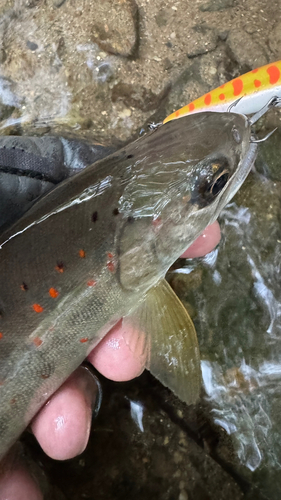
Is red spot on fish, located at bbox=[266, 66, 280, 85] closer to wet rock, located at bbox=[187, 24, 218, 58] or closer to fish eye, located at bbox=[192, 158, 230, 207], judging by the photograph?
wet rock, located at bbox=[187, 24, 218, 58]

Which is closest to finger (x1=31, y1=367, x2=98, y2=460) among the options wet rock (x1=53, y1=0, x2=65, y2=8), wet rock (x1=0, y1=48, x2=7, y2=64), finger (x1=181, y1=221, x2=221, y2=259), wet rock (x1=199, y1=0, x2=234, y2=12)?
finger (x1=181, y1=221, x2=221, y2=259)

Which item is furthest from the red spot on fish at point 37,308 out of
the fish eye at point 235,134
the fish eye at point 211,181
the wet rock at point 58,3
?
the wet rock at point 58,3

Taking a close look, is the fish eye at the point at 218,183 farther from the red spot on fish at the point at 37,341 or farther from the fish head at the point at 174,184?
the red spot on fish at the point at 37,341

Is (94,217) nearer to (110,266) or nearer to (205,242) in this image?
(110,266)

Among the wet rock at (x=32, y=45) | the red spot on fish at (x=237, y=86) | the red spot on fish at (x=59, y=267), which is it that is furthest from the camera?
the wet rock at (x=32, y=45)

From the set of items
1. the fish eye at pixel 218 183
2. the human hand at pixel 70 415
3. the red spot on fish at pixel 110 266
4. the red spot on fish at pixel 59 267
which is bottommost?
the human hand at pixel 70 415

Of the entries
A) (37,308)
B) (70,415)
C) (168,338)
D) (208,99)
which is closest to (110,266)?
(37,308)
